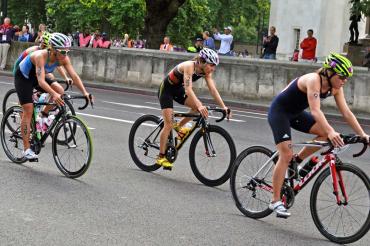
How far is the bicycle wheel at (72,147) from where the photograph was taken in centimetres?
853

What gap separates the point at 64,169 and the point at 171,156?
52.1 inches

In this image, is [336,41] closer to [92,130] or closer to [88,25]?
[88,25]

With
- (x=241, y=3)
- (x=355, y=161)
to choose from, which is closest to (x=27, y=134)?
(x=355, y=161)

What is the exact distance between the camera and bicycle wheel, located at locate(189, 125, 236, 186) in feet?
28.3

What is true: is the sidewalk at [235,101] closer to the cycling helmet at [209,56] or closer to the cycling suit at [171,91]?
the cycling suit at [171,91]

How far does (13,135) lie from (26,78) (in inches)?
33.7

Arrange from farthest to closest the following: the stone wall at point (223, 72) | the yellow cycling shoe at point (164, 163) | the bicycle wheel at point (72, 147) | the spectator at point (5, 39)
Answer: the spectator at point (5, 39), the stone wall at point (223, 72), the yellow cycling shoe at point (164, 163), the bicycle wheel at point (72, 147)

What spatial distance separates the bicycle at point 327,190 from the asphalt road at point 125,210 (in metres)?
0.14

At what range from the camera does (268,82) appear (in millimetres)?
20875

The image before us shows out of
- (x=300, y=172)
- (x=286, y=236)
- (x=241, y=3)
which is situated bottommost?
(x=286, y=236)

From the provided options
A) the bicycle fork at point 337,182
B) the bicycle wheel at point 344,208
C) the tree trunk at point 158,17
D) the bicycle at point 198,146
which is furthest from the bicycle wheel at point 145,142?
the tree trunk at point 158,17

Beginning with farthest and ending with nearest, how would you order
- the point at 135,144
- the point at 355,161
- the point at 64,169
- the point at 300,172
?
the point at 355,161 < the point at 135,144 < the point at 64,169 < the point at 300,172

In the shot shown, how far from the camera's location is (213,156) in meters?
8.72

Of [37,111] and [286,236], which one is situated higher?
[37,111]
